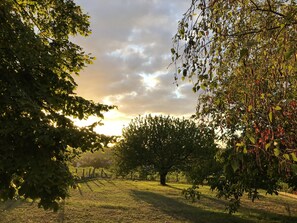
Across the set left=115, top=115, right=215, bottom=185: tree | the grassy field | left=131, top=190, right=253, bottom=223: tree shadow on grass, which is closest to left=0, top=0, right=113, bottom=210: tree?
the grassy field

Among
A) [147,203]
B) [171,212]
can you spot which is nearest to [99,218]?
[171,212]

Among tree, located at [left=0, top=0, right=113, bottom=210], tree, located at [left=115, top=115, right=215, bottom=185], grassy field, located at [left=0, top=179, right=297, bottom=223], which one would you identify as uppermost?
tree, located at [left=115, top=115, right=215, bottom=185]

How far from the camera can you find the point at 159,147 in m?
49.9

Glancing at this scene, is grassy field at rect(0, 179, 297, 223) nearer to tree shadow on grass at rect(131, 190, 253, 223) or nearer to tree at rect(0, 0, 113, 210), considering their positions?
tree shadow on grass at rect(131, 190, 253, 223)

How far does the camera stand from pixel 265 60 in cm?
361

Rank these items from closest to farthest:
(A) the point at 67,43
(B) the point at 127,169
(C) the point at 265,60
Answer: (C) the point at 265,60, (A) the point at 67,43, (B) the point at 127,169

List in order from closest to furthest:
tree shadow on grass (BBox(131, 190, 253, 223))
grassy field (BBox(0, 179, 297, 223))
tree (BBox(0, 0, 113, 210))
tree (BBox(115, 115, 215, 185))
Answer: tree (BBox(0, 0, 113, 210)), grassy field (BBox(0, 179, 297, 223)), tree shadow on grass (BBox(131, 190, 253, 223)), tree (BBox(115, 115, 215, 185))

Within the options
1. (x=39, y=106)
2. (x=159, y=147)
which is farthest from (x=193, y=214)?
(x=159, y=147)

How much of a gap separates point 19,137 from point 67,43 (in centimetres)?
478

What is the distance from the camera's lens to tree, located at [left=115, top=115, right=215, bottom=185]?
48219 millimetres

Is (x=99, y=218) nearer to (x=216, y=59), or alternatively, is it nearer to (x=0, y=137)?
(x=0, y=137)

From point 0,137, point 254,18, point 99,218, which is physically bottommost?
point 99,218

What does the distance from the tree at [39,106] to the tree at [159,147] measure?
37.1m

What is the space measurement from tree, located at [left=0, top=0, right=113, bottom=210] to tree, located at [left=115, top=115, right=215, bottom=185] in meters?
37.1
